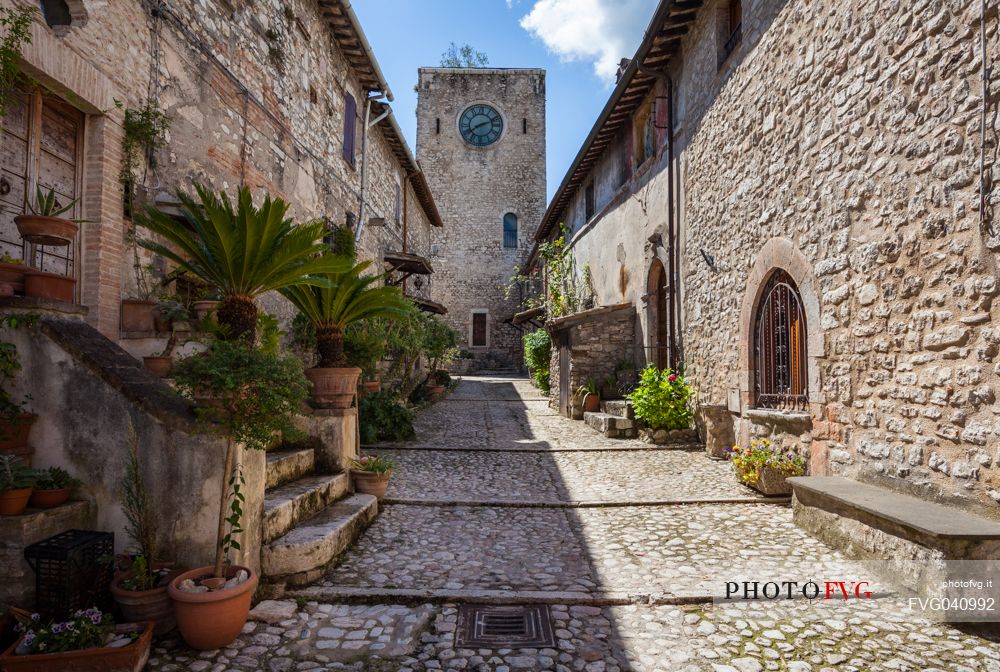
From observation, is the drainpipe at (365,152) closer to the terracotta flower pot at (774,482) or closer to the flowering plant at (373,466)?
the flowering plant at (373,466)

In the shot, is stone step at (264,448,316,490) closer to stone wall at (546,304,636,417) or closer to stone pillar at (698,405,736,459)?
stone pillar at (698,405,736,459)

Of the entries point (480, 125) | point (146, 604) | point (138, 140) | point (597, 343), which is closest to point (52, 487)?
point (146, 604)

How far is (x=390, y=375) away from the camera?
35.2 feet

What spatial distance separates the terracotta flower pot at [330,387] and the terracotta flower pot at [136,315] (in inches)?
53.2

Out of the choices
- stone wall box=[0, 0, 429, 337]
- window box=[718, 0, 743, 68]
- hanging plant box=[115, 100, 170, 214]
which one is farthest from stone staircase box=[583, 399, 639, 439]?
hanging plant box=[115, 100, 170, 214]

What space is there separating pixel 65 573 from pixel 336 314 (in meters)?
3.15

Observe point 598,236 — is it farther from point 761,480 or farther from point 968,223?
point 968,223

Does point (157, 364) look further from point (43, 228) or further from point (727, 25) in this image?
point (727, 25)

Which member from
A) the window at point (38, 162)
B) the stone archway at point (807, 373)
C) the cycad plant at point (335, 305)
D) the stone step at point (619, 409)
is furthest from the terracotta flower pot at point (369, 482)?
the stone step at point (619, 409)

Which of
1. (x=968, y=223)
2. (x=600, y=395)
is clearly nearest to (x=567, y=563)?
(x=968, y=223)

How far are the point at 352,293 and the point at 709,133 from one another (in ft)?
17.7

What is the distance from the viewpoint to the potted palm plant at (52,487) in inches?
110

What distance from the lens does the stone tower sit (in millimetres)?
26250

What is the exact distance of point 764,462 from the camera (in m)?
5.39
